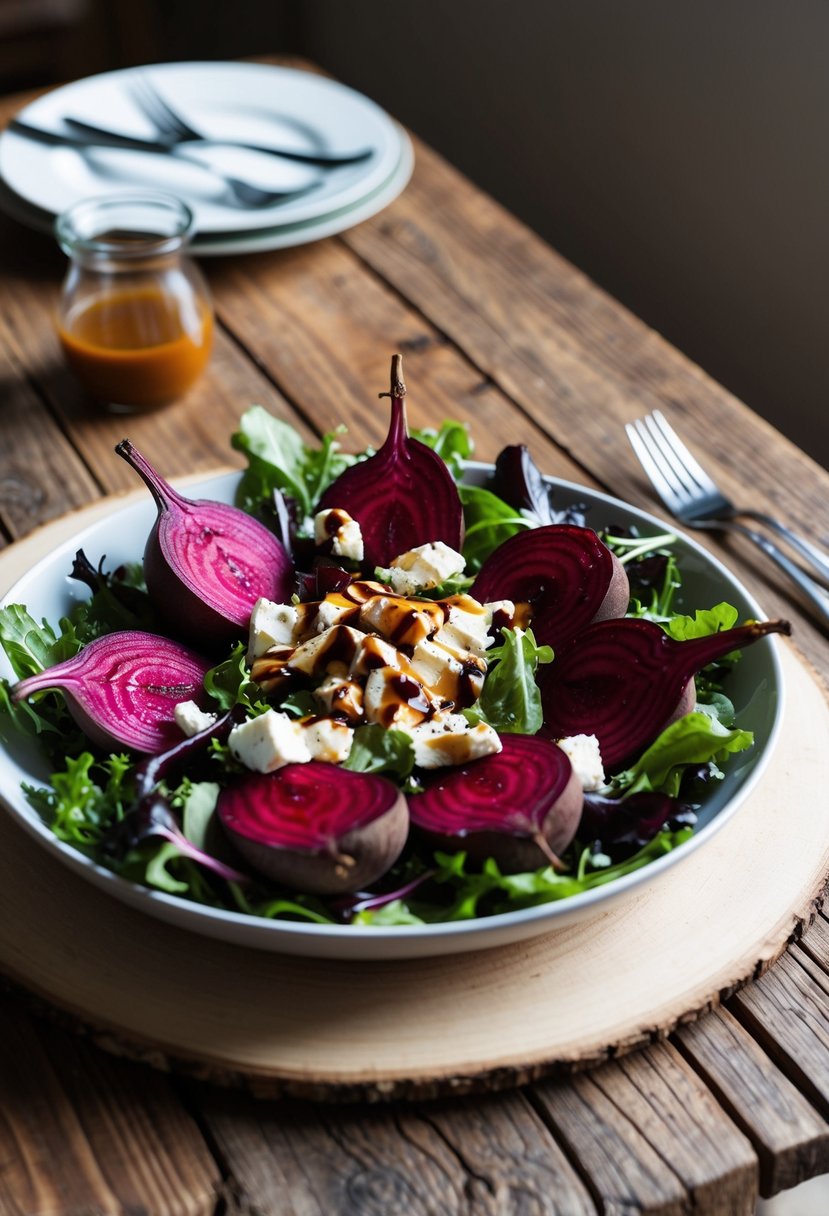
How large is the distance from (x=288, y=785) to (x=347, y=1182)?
0.31 meters

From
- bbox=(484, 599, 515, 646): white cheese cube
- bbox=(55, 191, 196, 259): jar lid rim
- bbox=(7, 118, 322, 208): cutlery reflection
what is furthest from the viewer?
bbox=(7, 118, 322, 208): cutlery reflection

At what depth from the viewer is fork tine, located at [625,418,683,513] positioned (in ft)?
6.08

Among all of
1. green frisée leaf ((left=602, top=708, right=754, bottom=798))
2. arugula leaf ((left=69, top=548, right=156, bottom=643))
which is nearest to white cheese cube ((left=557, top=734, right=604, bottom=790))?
green frisée leaf ((left=602, top=708, right=754, bottom=798))

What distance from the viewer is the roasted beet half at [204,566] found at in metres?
1.32

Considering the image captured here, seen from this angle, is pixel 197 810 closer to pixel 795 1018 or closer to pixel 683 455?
pixel 795 1018

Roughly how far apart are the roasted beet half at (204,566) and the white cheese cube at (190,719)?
0.15 m

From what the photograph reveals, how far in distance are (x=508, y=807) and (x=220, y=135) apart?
1.88 m

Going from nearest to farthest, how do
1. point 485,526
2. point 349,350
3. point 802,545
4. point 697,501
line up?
point 485,526
point 802,545
point 697,501
point 349,350

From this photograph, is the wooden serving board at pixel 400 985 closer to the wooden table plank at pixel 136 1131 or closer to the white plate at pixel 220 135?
the wooden table plank at pixel 136 1131

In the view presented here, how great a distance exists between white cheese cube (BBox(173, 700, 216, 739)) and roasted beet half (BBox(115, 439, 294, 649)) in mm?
152

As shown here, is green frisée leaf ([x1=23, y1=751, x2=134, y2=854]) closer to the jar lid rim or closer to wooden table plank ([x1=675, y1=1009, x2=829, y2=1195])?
wooden table plank ([x1=675, y1=1009, x2=829, y2=1195])

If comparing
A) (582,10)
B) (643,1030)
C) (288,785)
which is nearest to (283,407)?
(288,785)

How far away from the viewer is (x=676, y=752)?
1.19 m

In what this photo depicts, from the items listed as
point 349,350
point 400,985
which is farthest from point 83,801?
point 349,350
